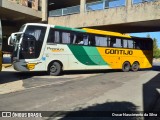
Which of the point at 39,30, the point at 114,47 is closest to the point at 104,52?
the point at 114,47

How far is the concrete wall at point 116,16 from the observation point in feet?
67.3

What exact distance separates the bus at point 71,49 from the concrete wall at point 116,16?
181 centimetres

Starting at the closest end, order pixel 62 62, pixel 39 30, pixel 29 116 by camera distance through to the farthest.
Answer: pixel 29 116 → pixel 39 30 → pixel 62 62

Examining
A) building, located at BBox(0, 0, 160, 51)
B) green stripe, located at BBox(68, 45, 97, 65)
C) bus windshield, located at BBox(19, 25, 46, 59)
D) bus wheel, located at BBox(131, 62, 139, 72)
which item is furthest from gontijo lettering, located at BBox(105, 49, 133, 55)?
bus windshield, located at BBox(19, 25, 46, 59)

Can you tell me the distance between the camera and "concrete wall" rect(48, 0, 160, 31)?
20516 millimetres

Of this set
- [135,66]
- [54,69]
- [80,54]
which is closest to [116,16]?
[135,66]

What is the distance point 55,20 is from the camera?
92.4 ft

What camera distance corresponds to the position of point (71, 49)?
56.9ft

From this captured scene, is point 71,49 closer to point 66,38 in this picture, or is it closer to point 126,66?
point 66,38

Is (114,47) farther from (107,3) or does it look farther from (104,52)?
(107,3)

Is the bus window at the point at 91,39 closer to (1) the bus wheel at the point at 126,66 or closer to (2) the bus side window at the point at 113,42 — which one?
(2) the bus side window at the point at 113,42

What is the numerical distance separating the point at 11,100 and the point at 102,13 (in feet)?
54.2

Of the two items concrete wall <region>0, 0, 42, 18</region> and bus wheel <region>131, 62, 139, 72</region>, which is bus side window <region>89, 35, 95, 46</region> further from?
concrete wall <region>0, 0, 42, 18</region>

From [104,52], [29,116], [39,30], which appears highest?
[39,30]
